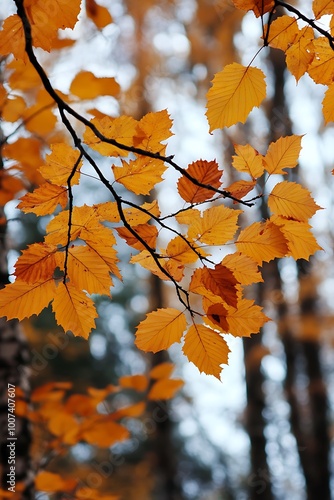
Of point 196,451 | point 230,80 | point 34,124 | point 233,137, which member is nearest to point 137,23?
point 233,137

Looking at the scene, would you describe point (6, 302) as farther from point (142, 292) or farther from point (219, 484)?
point (219, 484)

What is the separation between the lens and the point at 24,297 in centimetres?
76

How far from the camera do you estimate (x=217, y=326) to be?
79 centimetres

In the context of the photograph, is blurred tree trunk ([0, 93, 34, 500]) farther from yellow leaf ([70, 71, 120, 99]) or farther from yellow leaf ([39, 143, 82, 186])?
yellow leaf ([39, 143, 82, 186])

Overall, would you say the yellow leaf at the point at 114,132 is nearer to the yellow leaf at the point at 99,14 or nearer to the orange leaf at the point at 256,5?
the orange leaf at the point at 256,5

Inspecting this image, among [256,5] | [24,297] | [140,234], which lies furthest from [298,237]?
[24,297]

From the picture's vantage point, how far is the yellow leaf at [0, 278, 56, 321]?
75cm

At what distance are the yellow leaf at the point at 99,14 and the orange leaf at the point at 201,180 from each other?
0.84 meters

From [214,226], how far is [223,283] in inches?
4.1

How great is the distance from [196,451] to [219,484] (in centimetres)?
98

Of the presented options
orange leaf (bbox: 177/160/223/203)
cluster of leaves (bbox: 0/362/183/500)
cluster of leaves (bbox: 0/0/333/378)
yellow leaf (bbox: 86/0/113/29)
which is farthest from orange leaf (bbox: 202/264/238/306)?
yellow leaf (bbox: 86/0/113/29)

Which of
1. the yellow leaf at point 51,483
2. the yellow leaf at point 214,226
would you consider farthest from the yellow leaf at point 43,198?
the yellow leaf at point 51,483

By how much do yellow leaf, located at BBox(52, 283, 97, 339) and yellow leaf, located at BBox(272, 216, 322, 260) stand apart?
0.36 m

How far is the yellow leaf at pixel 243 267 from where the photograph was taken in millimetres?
782
